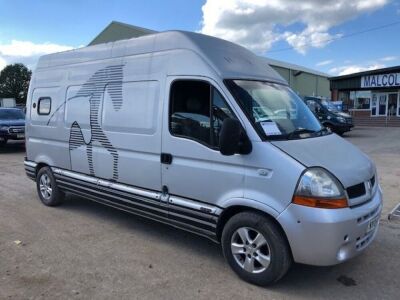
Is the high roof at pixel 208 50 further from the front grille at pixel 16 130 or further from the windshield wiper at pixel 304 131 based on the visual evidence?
the front grille at pixel 16 130

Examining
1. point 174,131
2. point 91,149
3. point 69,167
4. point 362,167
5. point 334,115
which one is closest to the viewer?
point 362,167

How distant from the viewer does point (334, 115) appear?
66.8 feet

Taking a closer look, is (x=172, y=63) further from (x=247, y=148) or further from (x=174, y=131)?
(x=247, y=148)

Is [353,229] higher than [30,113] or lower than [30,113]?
lower

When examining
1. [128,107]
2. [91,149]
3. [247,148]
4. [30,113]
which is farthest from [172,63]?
[30,113]

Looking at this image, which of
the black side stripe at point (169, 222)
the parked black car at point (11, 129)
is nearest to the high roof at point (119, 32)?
the parked black car at point (11, 129)

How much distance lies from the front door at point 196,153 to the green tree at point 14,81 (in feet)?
322

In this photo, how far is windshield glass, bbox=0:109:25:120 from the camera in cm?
1645

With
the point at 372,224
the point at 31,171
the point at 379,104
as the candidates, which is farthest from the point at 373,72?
the point at 372,224

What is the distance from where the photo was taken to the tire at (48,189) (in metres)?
6.83

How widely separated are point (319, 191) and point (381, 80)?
Result: 102ft

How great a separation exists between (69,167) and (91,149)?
0.75m

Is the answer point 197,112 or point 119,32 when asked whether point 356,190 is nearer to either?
point 197,112

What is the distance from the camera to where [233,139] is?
153 inches
